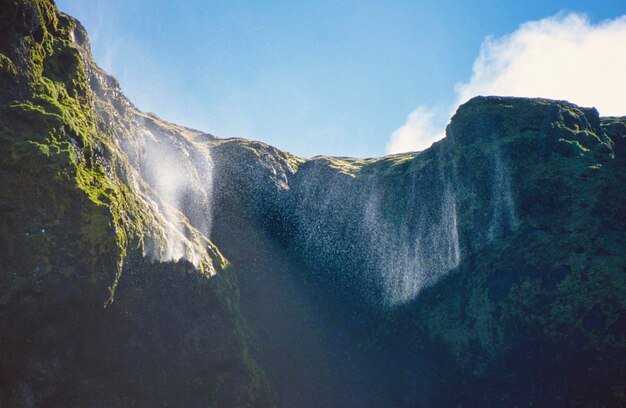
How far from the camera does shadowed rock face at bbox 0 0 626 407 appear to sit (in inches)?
764

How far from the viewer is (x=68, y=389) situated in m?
19.5

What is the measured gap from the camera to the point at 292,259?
4616 centimetres

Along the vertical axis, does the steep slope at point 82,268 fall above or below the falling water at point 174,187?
below

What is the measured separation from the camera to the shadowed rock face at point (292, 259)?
1941cm

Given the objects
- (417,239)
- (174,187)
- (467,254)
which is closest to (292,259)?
(417,239)

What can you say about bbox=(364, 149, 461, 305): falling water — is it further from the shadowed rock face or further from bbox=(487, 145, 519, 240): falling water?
bbox=(487, 145, 519, 240): falling water

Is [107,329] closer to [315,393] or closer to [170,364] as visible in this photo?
[170,364]

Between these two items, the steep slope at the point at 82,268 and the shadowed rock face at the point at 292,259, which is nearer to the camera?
the steep slope at the point at 82,268

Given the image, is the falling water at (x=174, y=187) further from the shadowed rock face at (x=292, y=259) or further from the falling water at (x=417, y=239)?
the falling water at (x=417, y=239)

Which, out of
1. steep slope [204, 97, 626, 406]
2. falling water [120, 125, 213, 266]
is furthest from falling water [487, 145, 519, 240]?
falling water [120, 125, 213, 266]

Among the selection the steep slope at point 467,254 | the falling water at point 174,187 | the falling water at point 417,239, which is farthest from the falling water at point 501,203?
the falling water at point 174,187

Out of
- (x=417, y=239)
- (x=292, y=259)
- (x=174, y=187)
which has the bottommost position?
(x=292, y=259)

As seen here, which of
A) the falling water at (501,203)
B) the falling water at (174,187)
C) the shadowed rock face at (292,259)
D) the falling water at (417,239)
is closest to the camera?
the shadowed rock face at (292,259)

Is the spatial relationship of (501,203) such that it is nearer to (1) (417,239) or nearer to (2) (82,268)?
(1) (417,239)
